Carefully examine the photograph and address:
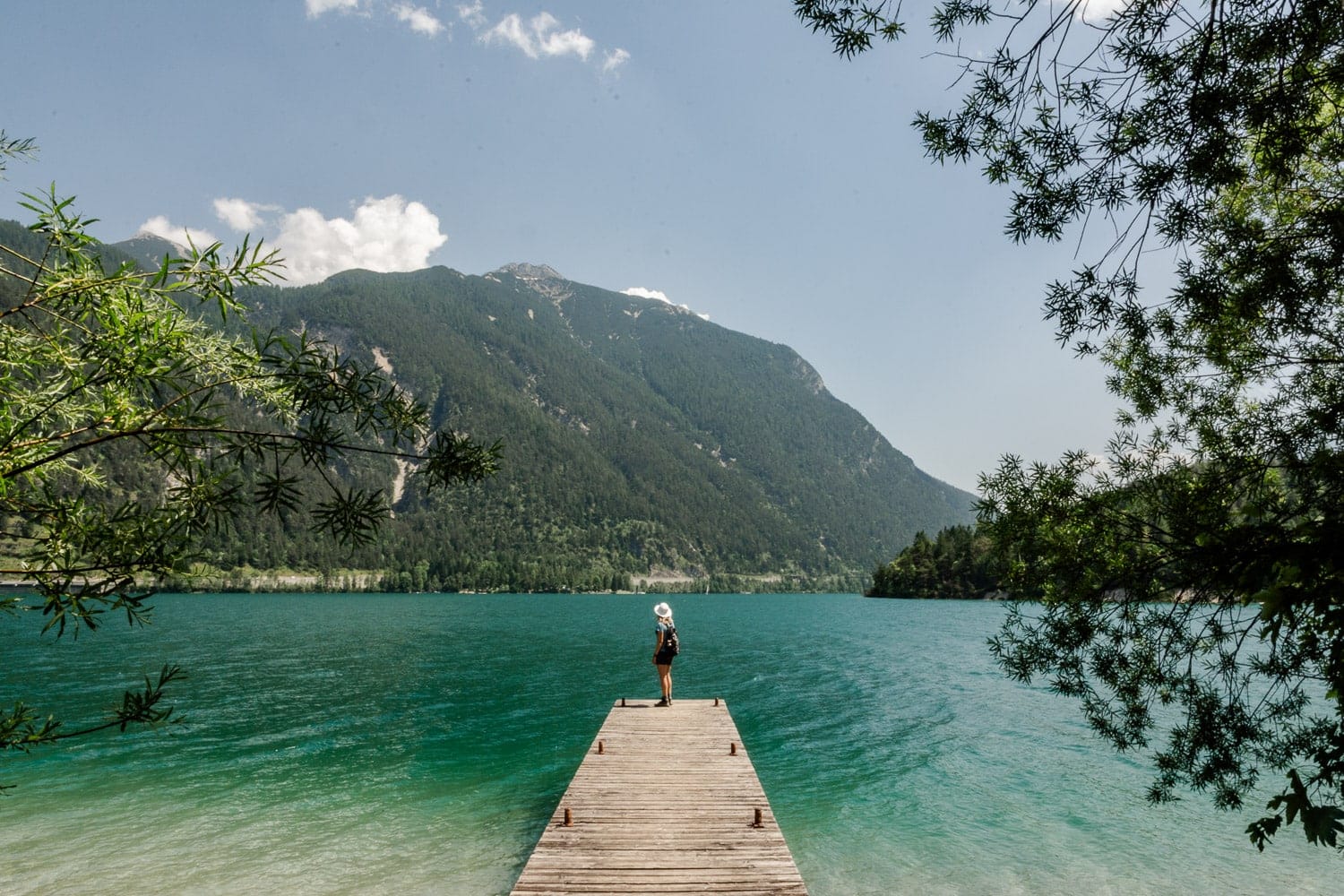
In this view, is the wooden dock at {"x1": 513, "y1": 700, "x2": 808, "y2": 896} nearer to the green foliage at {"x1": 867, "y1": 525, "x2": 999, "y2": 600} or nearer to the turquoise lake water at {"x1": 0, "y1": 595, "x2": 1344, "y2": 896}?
the turquoise lake water at {"x1": 0, "y1": 595, "x2": 1344, "y2": 896}

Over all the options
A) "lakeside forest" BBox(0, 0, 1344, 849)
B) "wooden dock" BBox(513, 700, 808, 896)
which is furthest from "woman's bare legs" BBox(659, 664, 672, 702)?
"lakeside forest" BBox(0, 0, 1344, 849)

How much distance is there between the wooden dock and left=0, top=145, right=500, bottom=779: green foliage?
580 cm

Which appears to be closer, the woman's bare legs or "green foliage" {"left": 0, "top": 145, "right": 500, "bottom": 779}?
"green foliage" {"left": 0, "top": 145, "right": 500, "bottom": 779}

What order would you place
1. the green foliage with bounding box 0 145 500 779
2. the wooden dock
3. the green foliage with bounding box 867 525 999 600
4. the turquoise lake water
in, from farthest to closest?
the green foliage with bounding box 867 525 999 600
the turquoise lake water
the wooden dock
the green foliage with bounding box 0 145 500 779

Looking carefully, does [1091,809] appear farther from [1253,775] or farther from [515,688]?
[515,688]

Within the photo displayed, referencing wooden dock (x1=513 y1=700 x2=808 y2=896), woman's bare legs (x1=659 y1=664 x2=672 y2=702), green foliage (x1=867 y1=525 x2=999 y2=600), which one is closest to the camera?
wooden dock (x1=513 y1=700 x2=808 y2=896)

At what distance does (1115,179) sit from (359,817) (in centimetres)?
1739

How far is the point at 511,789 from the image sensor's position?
16766 millimetres

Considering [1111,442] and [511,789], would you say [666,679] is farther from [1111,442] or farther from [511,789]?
[1111,442]

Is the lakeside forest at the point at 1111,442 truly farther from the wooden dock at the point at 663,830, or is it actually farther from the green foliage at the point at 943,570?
the green foliage at the point at 943,570

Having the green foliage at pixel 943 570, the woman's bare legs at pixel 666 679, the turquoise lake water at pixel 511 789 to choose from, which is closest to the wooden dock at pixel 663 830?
the turquoise lake water at pixel 511 789

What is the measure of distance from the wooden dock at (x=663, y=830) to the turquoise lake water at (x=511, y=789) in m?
2.50

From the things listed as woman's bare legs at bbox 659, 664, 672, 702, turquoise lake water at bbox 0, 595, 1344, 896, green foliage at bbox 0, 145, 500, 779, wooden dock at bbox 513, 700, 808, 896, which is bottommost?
turquoise lake water at bbox 0, 595, 1344, 896

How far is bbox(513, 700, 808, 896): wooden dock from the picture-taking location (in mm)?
7949
